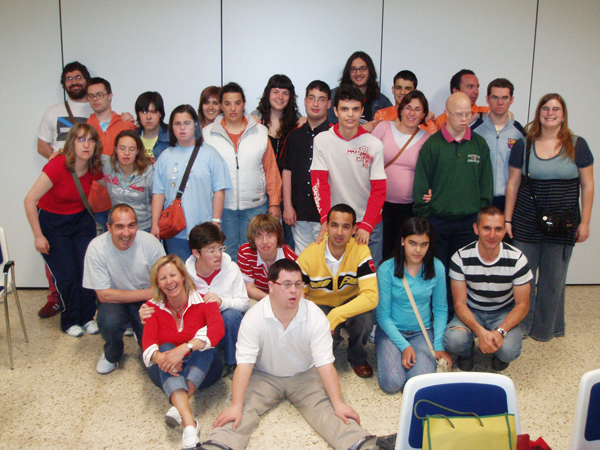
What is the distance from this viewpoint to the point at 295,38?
3.89 meters

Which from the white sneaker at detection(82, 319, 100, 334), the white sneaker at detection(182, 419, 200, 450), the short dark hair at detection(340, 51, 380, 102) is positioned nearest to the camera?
the white sneaker at detection(182, 419, 200, 450)

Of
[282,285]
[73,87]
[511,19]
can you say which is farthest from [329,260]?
[511,19]

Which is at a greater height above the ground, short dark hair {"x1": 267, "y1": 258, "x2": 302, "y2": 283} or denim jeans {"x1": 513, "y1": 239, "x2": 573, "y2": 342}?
short dark hair {"x1": 267, "y1": 258, "x2": 302, "y2": 283}

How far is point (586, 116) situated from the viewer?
4.12m

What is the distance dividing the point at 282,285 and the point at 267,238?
1.77ft

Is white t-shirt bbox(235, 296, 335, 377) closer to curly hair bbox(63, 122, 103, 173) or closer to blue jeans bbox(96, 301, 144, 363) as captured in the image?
blue jeans bbox(96, 301, 144, 363)

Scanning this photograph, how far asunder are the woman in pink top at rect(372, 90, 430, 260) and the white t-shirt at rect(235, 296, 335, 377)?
1137 millimetres

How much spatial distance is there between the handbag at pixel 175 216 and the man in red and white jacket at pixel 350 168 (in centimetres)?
79

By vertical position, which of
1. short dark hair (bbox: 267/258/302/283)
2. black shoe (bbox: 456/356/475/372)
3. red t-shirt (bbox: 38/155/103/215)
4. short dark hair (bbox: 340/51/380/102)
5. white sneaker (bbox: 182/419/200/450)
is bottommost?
white sneaker (bbox: 182/419/200/450)

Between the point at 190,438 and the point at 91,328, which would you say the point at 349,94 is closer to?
the point at 190,438

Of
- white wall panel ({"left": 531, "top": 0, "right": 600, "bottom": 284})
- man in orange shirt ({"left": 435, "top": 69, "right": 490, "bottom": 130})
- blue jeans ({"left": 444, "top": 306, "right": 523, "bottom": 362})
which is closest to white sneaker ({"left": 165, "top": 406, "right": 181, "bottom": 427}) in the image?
blue jeans ({"left": 444, "top": 306, "right": 523, "bottom": 362})

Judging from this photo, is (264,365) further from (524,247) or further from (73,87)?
(73,87)

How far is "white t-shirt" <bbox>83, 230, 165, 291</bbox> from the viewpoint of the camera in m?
2.70

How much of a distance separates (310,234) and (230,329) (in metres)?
0.89
